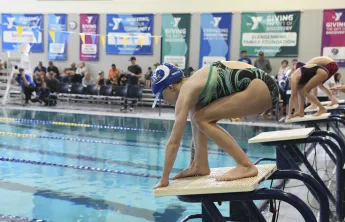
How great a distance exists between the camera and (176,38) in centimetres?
1568

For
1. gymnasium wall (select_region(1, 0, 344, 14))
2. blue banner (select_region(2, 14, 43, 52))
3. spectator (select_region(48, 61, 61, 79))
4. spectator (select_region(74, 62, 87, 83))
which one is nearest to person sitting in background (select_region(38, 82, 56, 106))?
spectator (select_region(74, 62, 87, 83))

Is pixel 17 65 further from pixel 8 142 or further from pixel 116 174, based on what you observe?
pixel 116 174

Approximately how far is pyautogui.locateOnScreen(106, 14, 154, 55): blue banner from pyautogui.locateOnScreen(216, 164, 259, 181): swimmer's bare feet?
13788mm

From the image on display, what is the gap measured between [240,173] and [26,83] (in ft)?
41.7

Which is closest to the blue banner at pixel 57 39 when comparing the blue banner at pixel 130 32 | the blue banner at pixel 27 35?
the blue banner at pixel 27 35

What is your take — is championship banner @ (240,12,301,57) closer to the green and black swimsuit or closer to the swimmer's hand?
the green and black swimsuit

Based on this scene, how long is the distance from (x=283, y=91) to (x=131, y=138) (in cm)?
523

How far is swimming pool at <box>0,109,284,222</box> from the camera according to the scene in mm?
3789

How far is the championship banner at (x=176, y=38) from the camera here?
15547 mm

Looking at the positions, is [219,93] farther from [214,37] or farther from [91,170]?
[214,37]

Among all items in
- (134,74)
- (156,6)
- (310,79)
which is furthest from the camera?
(156,6)

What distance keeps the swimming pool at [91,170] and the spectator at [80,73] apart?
5.70 meters

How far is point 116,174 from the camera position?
5105mm

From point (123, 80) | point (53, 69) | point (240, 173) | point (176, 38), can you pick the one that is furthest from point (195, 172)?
point (53, 69)
